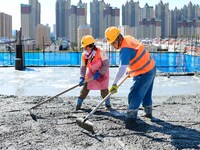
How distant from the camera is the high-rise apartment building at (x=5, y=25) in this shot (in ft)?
131

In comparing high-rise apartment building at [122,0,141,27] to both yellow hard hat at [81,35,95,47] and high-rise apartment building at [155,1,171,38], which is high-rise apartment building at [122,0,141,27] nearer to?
high-rise apartment building at [155,1,171,38]

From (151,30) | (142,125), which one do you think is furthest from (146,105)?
(151,30)

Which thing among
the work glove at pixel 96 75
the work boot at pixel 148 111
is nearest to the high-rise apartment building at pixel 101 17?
the work glove at pixel 96 75

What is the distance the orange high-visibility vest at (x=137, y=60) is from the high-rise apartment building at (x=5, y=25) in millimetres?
36825

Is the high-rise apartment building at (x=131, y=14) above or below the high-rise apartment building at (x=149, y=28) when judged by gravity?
above

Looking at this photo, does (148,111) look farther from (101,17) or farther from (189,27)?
(101,17)

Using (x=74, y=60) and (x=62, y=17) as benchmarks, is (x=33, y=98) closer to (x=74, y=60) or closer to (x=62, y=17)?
(x=74, y=60)

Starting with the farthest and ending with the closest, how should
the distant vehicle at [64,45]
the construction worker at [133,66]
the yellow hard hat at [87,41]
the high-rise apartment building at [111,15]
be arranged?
the high-rise apartment building at [111,15] < the distant vehicle at [64,45] < the yellow hard hat at [87,41] < the construction worker at [133,66]

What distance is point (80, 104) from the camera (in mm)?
5680

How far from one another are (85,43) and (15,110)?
5.27ft

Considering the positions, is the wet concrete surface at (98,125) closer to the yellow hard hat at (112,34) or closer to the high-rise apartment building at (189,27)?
the yellow hard hat at (112,34)

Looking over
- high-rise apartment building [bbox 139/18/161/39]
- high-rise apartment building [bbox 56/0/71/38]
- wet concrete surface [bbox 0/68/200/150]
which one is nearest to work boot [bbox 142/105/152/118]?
wet concrete surface [bbox 0/68/200/150]

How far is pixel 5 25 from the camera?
41.1m

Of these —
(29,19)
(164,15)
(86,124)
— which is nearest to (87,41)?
(86,124)
